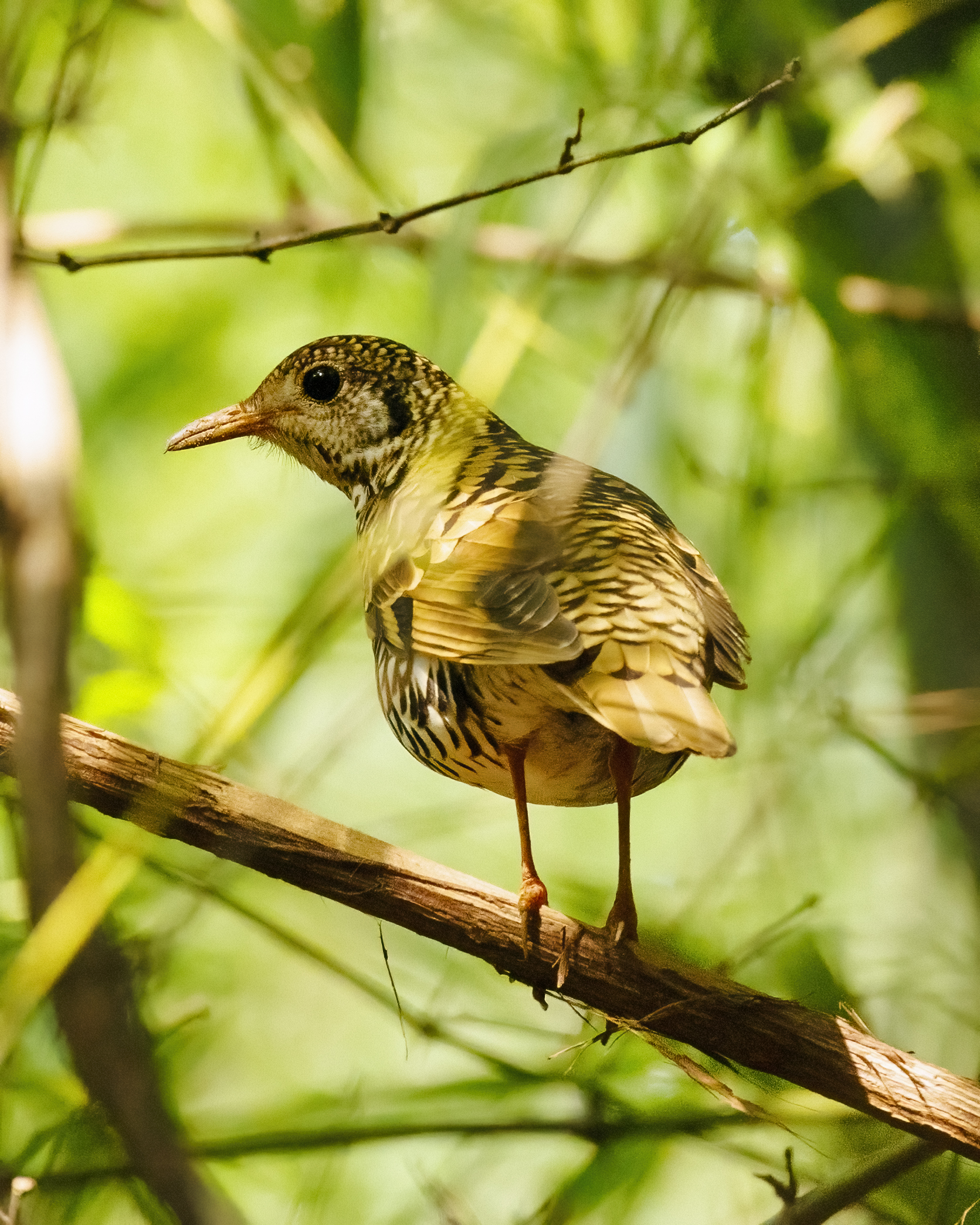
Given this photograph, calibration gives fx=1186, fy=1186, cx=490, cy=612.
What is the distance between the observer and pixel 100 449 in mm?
2656

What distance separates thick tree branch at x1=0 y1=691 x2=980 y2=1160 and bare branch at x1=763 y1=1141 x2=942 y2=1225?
0.34ft

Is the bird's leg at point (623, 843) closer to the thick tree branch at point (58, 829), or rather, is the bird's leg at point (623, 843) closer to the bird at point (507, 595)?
the bird at point (507, 595)

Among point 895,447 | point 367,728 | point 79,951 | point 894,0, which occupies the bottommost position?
point 79,951

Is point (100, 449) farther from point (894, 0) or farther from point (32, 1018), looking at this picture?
point (894, 0)

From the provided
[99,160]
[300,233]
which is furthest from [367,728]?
[99,160]

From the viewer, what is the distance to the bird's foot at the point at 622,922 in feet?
5.38

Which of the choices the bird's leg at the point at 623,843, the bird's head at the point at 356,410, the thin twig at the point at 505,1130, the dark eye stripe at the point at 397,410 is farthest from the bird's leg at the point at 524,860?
the dark eye stripe at the point at 397,410

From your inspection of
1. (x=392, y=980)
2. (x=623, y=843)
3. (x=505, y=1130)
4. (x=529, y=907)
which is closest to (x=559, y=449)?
(x=623, y=843)

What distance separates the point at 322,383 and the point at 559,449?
0.50m

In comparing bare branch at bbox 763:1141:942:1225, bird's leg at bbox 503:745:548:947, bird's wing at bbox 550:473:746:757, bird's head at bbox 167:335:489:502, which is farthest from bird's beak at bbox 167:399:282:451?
bare branch at bbox 763:1141:942:1225

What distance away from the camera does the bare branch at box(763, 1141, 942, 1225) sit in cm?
159

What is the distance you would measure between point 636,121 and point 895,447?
800 mm

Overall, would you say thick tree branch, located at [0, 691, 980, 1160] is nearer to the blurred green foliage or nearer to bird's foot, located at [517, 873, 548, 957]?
bird's foot, located at [517, 873, 548, 957]

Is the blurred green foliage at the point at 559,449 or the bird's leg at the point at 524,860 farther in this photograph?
the blurred green foliage at the point at 559,449
